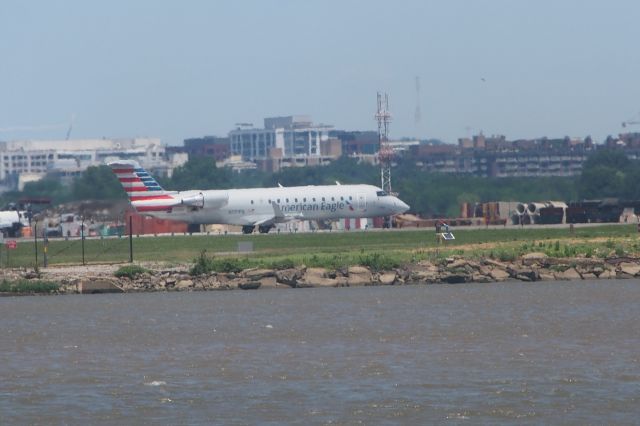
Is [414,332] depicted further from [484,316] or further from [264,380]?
[264,380]

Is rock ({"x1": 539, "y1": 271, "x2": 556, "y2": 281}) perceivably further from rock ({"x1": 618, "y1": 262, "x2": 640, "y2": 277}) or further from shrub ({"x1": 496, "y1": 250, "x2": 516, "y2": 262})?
rock ({"x1": 618, "y1": 262, "x2": 640, "y2": 277})

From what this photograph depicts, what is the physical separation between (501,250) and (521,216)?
52.0m

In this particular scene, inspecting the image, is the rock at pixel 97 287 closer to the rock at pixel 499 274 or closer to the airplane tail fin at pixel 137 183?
the rock at pixel 499 274

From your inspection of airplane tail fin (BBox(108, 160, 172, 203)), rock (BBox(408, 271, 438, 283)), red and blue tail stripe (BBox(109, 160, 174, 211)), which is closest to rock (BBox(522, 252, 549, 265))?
rock (BBox(408, 271, 438, 283))

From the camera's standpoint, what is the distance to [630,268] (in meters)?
66.4

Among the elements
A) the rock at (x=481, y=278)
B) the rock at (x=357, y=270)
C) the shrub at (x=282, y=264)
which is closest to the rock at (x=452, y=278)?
the rock at (x=481, y=278)

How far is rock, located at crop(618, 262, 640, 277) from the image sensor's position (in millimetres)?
66188

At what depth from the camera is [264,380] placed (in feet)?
117

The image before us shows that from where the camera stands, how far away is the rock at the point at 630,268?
66.2 metres

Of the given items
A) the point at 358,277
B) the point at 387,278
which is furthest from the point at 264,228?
the point at 387,278

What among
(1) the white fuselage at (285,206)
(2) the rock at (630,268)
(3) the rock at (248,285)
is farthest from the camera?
(1) the white fuselage at (285,206)

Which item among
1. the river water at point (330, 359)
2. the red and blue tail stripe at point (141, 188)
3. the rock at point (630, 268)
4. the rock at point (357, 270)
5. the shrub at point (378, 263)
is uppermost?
the red and blue tail stripe at point (141, 188)

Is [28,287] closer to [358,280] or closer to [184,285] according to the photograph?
[184,285]

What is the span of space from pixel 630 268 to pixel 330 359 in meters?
29.9
